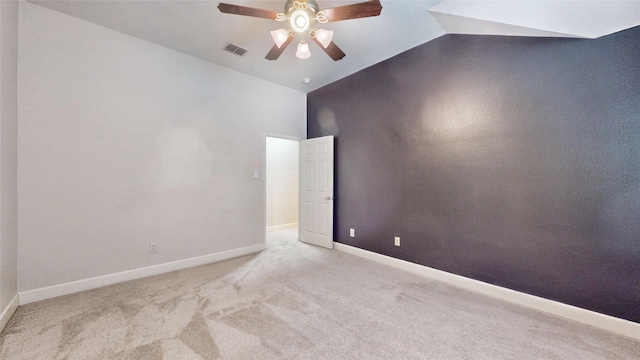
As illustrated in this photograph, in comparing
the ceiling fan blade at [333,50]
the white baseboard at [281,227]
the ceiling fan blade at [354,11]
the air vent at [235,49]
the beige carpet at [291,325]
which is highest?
the air vent at [235,49]

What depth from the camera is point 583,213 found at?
2.08 meters

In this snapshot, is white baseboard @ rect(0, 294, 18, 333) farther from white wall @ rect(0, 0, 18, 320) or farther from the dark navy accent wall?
the dark navy accent wall

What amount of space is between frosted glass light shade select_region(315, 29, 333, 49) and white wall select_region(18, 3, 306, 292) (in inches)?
66.9

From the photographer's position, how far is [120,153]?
2824 millimetres

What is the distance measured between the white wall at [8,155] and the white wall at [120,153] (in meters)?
0.10

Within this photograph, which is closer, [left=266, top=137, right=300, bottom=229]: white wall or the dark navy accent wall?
the dark navy accent wall

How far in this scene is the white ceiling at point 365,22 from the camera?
6.49 feet

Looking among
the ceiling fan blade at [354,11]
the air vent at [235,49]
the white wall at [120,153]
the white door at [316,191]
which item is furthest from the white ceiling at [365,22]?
the white door at [316,191]

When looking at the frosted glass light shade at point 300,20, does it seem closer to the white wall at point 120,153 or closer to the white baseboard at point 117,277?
the white wall at point 120,153

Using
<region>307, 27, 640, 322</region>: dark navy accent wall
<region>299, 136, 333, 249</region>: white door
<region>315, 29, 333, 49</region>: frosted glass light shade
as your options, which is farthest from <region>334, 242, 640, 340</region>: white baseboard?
<region>315, 29, 333, 49</region>: frosted glass light shade

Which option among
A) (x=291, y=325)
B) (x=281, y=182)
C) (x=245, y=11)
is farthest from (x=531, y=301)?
(x=281, y=182)

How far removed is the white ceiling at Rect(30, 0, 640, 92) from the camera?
1.98m

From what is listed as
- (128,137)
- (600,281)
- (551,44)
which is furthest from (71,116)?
(600,281)

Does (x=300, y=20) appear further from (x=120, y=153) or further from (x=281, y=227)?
(x=281, y=227)
